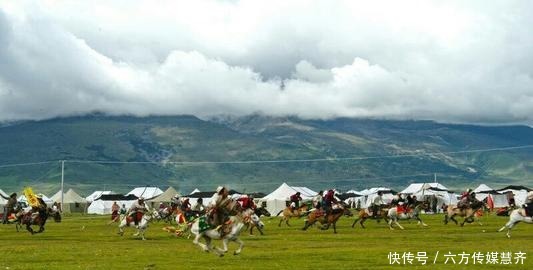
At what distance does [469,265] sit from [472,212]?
32387 millimetres

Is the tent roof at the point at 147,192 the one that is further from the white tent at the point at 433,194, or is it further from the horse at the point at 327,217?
the horse at the point at 327,217

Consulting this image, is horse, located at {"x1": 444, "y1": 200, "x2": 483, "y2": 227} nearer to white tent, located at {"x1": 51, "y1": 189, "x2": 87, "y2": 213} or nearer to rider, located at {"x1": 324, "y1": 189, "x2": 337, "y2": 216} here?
rider, located at {"x1": 324, "y1": 189, "x2": 337, "y2": 216}

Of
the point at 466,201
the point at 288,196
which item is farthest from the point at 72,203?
the point at 466,201

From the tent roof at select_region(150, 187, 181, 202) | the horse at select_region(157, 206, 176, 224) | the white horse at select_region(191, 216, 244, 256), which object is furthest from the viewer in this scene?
the tent roof at select_region(150, 187, 181, 202)

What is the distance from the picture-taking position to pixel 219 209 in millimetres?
30797

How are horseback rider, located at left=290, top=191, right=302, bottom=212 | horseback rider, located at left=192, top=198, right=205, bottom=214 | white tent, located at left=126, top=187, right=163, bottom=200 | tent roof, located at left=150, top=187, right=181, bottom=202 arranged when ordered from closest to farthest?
horseback rider, located at left=192, top=198, right=205, bottom=214
horseback rider, located at left=290, top=191, right=302, bottom=212
tent roof, located at left=150, top=187, right=181, bottom=202
white tent, located at left=126, top=187, right=163, bottom=200

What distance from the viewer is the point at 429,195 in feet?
367

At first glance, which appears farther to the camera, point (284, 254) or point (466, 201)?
point (466, 201)

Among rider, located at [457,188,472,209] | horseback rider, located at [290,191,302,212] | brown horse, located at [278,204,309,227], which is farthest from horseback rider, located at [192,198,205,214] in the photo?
rider, located at [457,188,472,209]

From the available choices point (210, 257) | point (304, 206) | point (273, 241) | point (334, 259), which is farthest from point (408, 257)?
point (304, 206)

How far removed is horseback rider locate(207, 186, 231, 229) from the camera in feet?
101

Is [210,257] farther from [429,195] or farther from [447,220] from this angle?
[429,195]

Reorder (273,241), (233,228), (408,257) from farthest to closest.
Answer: (273,241), (233,228), (408,257)

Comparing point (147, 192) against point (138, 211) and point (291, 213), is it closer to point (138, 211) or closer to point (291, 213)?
point (291, 213)
